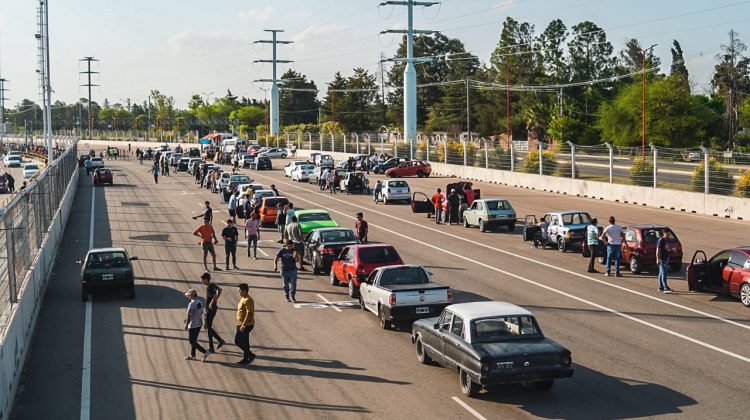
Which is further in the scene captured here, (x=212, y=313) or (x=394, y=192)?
(x=394, y=192)

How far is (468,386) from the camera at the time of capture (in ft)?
44.7

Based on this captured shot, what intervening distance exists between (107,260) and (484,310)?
496 inches

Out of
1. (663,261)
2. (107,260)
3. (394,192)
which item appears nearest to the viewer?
(663,261)

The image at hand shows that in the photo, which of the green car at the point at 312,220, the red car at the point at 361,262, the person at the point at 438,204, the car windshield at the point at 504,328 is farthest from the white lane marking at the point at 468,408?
the person at the point at 438,204

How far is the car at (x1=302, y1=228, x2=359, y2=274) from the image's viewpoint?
87.1 feet

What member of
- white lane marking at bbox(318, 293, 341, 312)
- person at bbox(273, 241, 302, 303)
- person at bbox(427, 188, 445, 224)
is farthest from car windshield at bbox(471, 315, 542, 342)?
person at bbox(427, 188, 445, 224)

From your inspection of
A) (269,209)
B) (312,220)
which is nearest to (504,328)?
(312,220)

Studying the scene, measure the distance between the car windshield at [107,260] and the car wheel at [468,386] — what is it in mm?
12344

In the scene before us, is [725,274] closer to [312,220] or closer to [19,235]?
[312,220]

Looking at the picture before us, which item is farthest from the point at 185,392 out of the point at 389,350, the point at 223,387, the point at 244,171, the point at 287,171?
the point at 244,171

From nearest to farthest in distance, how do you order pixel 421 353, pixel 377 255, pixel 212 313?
pixel 421 353
pixel 212 313
pixel 377 255

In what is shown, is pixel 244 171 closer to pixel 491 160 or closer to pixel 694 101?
pixel 491 160

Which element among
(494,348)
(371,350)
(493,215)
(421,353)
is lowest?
(371,350)

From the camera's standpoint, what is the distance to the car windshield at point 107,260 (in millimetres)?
23047
